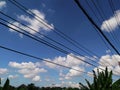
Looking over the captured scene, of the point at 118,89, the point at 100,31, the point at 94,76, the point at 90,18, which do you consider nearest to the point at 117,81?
the point at 118,89

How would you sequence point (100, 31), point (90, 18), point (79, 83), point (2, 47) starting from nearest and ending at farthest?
point (2, 47) < point (90, 18) < point (100, 31) < point (79, 83)

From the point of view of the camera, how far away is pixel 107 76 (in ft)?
63.0

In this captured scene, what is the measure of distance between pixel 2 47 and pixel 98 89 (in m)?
10.3

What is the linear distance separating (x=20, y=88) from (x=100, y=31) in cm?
652

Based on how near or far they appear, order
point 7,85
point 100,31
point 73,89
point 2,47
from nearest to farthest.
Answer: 1. point 2,47
2. point 7,85
3. point 100,31
4. point 73,89

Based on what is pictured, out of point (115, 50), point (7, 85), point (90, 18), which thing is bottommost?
point (7, 85)

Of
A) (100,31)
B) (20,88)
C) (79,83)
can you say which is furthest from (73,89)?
(20,88)

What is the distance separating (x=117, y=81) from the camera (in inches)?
762

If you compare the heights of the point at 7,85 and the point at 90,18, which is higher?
the point at 90,18

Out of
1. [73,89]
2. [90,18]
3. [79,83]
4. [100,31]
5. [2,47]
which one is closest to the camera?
[2,47]

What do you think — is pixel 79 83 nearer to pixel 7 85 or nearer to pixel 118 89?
pixel 118 89

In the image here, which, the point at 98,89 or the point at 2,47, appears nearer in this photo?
the point at 2,47

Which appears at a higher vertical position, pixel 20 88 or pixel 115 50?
pixel 115 50

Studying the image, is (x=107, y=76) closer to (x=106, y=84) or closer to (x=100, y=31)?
(x=106, y=84)
